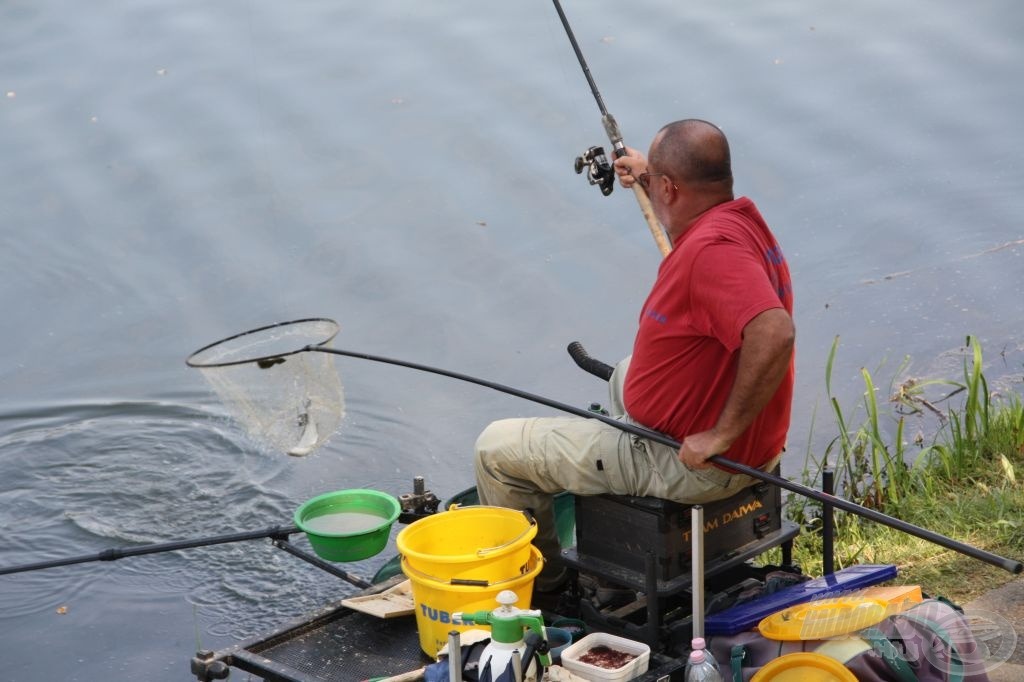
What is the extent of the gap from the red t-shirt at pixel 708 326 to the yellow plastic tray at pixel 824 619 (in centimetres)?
38

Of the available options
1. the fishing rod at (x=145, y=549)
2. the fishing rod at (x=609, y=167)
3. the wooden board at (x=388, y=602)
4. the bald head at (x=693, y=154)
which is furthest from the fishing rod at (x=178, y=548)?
the bald head at (x=693, y=154)

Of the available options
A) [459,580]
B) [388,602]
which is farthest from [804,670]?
[388,602]

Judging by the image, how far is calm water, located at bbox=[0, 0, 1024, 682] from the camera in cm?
527

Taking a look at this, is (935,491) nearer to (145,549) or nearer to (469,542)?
(469,542)

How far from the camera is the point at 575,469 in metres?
3.32

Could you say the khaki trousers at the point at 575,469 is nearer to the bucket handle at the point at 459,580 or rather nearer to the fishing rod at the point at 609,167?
the bucket handle at the point at 459,580

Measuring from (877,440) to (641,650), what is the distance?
1.86 meters

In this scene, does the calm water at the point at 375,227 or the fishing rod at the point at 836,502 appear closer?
the fishing rod at the point at 836,502

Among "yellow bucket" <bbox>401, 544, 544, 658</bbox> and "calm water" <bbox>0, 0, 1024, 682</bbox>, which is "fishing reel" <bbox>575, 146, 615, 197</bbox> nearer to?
"yellow bucket" <bbox>401, 544, 544, 658</bbox>

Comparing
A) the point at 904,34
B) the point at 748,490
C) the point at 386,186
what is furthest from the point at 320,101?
the point at 748,490

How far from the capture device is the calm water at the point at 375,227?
5.27 metres

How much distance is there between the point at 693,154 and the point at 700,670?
3.95 ft

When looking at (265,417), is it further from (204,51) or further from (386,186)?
(204,51)

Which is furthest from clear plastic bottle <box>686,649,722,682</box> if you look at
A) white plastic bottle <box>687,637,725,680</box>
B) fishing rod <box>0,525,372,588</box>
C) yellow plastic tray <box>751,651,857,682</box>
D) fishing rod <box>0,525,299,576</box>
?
fishing rod <box>0,525,299,576</box>
